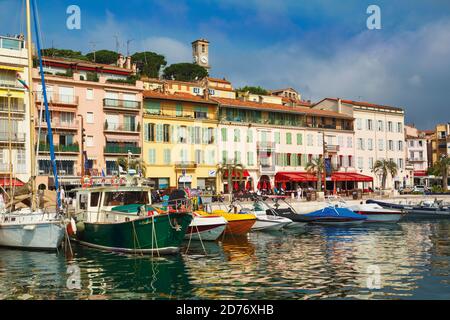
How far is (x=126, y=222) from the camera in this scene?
918 inches

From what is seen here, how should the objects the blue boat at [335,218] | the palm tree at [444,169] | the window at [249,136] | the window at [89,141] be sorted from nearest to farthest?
the blue boat at [335,218] → the window at [89,141] → the window at [249,136] → the palm tree at [444,169]

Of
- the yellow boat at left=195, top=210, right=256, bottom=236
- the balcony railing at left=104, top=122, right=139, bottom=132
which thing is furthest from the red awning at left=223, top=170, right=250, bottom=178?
the yellow boat at left=195, top=210, right=256, bottom=236

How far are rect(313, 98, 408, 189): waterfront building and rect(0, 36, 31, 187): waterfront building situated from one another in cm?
4479

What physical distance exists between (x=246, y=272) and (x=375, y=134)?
6266 cm

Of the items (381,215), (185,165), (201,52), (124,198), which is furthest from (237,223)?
(201,52)

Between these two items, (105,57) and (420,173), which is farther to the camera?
(420,173)

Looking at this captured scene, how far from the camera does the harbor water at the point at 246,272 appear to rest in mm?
16031

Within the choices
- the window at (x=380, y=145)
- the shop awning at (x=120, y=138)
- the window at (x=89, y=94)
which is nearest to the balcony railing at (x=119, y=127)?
the shop awning at (x=120, y=138)

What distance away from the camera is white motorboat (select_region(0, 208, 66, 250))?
83.1ft

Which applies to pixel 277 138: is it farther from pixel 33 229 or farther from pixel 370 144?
pixel 33 229

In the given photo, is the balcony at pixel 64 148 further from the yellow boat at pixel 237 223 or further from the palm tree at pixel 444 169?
the palm tree at pixel 444 169

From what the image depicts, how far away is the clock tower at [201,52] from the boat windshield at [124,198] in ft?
343
